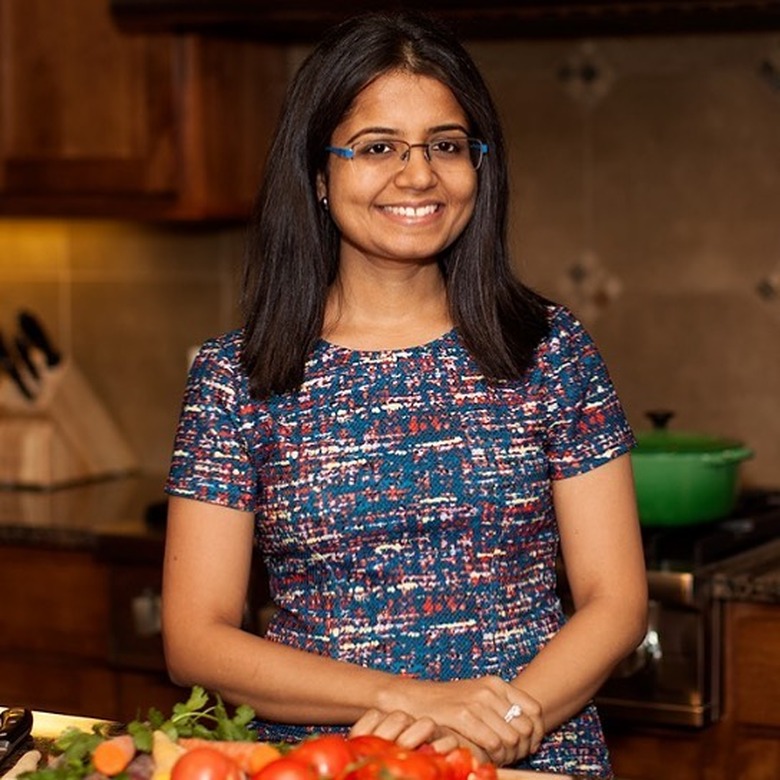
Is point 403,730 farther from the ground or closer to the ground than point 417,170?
closer to the ground

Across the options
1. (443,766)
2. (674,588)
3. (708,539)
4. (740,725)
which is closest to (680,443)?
(708,539)

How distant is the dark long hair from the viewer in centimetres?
197

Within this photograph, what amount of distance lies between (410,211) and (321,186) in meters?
0.15

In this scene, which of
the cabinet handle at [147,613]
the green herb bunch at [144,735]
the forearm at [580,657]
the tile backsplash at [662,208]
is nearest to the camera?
the green herb bunch at [144,735]

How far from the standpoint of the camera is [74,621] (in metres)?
3.16

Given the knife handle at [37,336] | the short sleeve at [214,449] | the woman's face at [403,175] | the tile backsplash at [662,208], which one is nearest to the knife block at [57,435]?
the knife handle at [37,336]

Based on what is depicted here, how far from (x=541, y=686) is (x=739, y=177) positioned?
1542mm

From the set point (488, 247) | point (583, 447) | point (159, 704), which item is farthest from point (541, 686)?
point (159, 704)

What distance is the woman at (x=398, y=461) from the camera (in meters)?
1.94

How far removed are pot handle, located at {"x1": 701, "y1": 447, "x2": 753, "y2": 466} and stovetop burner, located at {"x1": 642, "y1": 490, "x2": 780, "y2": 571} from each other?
4.2 inches

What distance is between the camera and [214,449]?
1981 millimetres

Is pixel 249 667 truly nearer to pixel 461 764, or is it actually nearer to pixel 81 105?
pixel 461 764

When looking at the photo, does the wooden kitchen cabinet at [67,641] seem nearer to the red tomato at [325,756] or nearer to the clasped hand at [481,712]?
the clasped hand at [481,712]

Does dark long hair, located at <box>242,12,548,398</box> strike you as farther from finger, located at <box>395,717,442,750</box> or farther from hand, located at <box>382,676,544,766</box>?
finger, located at <box>395,717,442,750</box>
